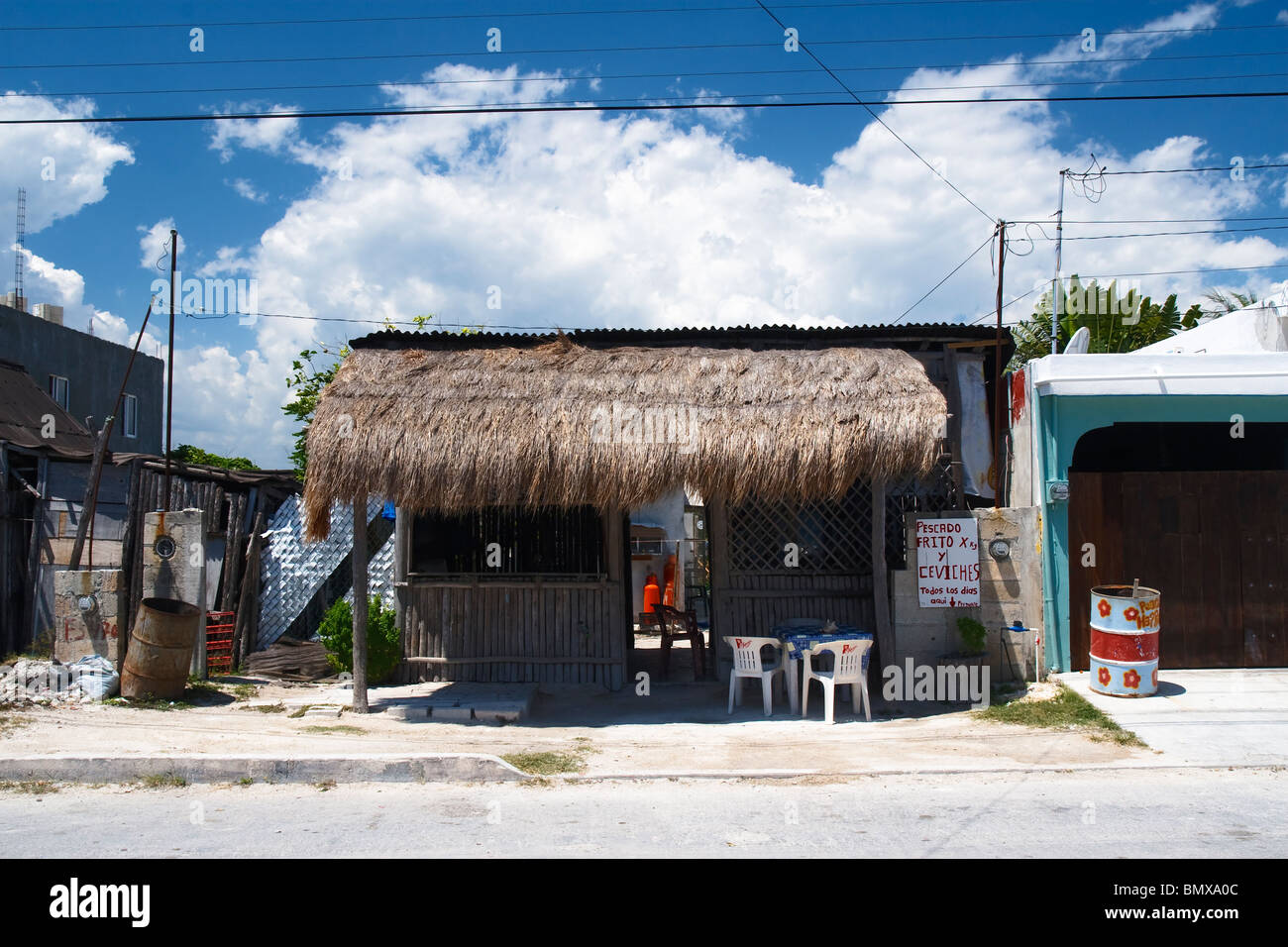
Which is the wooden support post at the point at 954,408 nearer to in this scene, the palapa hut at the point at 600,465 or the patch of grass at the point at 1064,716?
the palapa hut at the point at 600,465

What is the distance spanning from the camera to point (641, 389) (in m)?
8.98

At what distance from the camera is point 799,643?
8.54m

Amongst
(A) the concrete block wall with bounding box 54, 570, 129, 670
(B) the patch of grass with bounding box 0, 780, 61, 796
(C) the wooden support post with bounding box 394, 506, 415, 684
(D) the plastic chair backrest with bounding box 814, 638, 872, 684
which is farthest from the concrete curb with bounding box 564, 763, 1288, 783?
(A) the concrete block wall with bounding box 54, 570, 129, 670

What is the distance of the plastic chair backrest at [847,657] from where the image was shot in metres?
8.15

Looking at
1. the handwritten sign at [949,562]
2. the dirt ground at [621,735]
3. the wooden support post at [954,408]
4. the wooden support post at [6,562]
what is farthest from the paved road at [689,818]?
the wooden support post at [6,562]

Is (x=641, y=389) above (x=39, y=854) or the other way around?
above

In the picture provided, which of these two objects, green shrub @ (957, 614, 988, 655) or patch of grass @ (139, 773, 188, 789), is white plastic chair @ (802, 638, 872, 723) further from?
patch of grass @ (139, 773, 188, 789)

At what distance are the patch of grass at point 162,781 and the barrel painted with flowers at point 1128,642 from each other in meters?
7.98

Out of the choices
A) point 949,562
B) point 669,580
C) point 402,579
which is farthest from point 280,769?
point 669,580

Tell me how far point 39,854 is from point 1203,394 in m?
10.8

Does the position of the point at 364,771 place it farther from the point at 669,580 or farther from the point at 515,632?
the point at 669,580

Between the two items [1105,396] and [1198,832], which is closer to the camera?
[1198,832]
